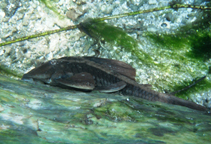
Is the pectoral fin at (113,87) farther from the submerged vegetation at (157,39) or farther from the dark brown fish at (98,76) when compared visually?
the submerged vegetation at (157,39)

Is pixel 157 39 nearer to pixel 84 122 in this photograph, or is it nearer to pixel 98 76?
pixel 98 76

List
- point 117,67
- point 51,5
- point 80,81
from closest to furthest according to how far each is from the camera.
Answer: point 80,81, point 117,67, point 51,5

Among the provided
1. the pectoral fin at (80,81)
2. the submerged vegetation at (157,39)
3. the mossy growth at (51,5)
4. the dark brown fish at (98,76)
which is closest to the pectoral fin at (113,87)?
the dark brown fish at (98,76)

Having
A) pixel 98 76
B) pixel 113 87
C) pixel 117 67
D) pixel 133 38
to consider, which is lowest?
pixel 113 87

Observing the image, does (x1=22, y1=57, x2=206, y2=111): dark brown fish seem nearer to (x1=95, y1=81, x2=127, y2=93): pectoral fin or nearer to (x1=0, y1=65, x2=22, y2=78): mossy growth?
(x1=95, y1=81, x2=127, y2=93): pectoral fin

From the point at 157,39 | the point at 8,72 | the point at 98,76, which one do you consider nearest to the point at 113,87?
the point at 98,76

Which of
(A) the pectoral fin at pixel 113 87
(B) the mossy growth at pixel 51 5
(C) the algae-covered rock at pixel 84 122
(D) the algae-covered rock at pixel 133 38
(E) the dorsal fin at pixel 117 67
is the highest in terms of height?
(B) the mossy growth at pixel 51 5
